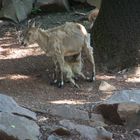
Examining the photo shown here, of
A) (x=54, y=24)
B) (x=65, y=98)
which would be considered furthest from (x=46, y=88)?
(x=54, y=24)

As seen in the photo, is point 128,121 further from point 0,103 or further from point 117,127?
point 0,103

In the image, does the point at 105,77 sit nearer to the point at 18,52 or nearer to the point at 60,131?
the point at 18,52

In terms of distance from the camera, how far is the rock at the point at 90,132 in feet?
18.5

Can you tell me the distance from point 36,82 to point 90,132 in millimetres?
2809

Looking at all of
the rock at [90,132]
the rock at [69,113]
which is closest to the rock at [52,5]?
the rock at [69,113]

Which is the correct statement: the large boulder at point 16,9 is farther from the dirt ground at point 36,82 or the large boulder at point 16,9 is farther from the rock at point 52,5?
the dirt ground at point 36,82

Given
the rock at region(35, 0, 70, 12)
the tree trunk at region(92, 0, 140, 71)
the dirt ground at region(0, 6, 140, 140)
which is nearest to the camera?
the dirt ground at region(0, 6, 140, 140)

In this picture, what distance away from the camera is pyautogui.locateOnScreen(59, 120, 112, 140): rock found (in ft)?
18.5

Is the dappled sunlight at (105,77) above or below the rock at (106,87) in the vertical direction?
below

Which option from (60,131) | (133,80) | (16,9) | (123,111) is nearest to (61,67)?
(133,80)

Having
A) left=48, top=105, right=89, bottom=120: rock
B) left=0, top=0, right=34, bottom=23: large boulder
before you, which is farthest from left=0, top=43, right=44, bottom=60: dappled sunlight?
left=48, top=105, right=89, bottom=120: rock

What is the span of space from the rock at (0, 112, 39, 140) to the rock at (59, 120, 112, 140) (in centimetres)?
44

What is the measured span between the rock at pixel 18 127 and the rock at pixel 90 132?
0.44 metres

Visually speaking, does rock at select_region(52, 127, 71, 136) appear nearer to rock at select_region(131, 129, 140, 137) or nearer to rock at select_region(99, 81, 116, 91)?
rock at select_region(131, 129, 140, 137)
